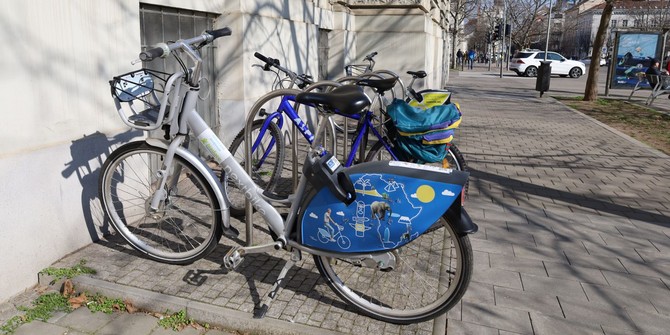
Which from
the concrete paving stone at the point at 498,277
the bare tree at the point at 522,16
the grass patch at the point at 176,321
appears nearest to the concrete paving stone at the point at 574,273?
the concrete paving stone at the point at 498,277

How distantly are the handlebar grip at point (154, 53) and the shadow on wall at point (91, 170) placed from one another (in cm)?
111

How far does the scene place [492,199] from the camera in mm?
5758

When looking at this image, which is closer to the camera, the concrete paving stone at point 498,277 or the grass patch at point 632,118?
Answer: the concrete paving stone at point 498,277

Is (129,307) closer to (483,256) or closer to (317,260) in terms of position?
(317,260)

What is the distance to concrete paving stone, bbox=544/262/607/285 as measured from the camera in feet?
12.7

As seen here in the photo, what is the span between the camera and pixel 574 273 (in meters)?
3.96

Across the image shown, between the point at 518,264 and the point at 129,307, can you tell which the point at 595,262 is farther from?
the point at 129,307

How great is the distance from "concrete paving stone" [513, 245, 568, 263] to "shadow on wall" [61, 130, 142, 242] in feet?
10.3

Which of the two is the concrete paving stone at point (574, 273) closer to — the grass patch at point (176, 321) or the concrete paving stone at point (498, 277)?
the concrete paving stone at point (498, 277)

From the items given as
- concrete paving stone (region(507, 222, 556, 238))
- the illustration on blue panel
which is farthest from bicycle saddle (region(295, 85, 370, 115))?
concrete paving stone (region(507, 222, 556, 238))

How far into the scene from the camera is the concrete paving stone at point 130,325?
305 cm

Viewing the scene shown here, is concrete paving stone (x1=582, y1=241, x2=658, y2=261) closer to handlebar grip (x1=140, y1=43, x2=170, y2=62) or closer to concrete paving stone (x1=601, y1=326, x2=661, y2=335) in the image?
concrete paving stone (x1=601, y1=326, x2=661, y2=335)

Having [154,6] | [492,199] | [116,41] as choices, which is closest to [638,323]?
[492,199]

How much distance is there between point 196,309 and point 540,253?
8.71 feet
